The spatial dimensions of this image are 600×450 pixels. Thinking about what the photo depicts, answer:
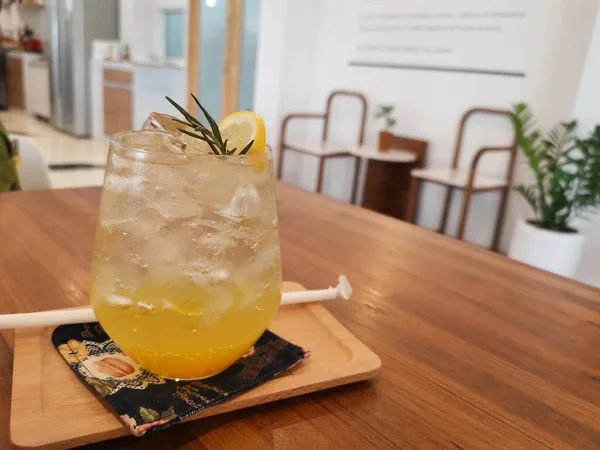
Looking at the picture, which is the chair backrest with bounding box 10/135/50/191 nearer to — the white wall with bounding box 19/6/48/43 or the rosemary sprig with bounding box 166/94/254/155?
the rosemary sprig with bounding box 166/94/254/155

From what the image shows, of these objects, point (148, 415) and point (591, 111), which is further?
point (591, 111)

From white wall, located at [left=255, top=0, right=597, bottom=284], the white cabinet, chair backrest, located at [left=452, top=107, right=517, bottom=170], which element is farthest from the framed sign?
the white cabinet

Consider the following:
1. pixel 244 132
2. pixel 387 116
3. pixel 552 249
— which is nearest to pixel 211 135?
pixel 244 132

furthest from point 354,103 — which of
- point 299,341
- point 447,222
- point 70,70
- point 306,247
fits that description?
point 70,70

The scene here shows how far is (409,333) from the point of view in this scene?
2.02 ft

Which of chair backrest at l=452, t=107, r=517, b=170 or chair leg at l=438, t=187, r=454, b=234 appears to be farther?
chair leg at l=438, t=187, r=454, b=234

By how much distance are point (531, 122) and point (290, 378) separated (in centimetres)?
270

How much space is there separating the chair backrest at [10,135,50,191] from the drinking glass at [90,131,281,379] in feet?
3.64

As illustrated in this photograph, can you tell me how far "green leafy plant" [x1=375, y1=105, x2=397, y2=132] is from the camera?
328cm

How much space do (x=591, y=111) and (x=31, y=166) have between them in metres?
2.30

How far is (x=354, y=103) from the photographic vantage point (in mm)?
3766

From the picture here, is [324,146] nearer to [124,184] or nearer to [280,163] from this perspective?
[280,163]

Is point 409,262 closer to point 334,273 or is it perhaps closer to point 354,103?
point 334,273

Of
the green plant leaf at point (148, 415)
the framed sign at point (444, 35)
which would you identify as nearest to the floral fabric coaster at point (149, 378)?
the green plant leaf at point (148, 415)
